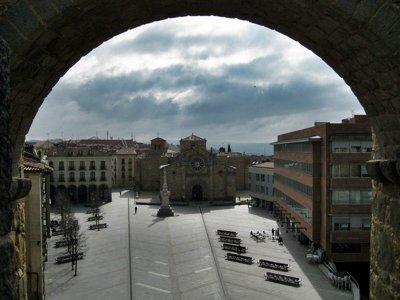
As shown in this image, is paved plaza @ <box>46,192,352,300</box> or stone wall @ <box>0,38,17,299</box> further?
paved plaza @ <box>46,192,352,300</box>

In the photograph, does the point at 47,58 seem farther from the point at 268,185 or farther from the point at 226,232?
the point at 268,185

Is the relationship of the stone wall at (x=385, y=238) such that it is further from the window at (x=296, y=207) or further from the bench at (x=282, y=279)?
the window at (x=296, y=207)

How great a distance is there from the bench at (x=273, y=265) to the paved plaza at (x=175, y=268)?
525mm

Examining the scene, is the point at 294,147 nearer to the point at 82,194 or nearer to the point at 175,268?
the point at 175,268

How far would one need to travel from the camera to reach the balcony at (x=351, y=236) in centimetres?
2909

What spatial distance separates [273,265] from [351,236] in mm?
5858

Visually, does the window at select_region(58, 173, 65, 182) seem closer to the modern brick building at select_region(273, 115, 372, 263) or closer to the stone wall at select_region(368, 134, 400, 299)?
the modern brick building at select_region(273, 115, 372, 263)

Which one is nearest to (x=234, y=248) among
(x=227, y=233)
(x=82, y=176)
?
(x=227, y=233)

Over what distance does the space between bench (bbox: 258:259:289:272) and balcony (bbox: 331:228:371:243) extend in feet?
12.7

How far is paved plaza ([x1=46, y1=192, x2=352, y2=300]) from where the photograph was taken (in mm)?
24531

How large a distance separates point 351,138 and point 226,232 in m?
16.7

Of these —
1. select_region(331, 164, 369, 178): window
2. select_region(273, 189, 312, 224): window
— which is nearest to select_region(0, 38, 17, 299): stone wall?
select_region(331, 164, 369, 178): window

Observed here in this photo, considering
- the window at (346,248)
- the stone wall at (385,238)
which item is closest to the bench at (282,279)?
the window at (346,248)

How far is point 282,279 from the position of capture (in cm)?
2662
